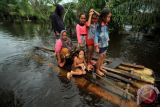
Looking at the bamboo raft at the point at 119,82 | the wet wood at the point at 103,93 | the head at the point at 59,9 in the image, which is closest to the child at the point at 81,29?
the head at the point at 59,9

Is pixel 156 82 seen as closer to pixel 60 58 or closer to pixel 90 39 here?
Answer: pixel 90 39

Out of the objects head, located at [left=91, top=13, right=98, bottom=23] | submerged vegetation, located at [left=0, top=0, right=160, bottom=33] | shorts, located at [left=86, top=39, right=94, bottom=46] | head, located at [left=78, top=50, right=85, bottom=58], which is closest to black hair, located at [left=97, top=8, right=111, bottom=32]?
head, located at [left=91, top=13, right=98, bottom=23]

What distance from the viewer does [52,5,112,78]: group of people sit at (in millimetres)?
5812

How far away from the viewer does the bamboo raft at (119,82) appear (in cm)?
504

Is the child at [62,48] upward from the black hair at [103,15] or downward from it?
downward

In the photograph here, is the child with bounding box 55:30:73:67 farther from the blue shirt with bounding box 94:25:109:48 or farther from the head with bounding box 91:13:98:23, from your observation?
the blue shirt with bounding box 94:25:109:48

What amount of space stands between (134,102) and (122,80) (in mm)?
1096

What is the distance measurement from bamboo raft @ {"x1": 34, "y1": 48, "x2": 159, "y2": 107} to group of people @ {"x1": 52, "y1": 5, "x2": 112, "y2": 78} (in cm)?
28

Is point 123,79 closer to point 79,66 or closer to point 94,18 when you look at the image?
point 79,66

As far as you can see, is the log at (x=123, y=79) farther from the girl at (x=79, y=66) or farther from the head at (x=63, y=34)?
the head at (x=63, y=34)

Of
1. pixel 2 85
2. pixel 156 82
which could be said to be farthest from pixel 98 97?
pixel 2 85

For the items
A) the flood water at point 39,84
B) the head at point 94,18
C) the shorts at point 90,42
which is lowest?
the flood water at point 39,84

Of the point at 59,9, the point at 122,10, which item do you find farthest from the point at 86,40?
the point at 122,10

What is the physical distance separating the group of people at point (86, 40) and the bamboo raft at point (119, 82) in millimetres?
280
